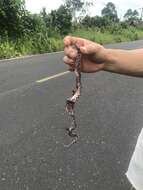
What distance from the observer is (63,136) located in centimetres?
615

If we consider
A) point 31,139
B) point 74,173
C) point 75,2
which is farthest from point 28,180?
point 75,2

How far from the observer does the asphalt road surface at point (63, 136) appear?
4719 millimetres

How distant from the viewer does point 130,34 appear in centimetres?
4659

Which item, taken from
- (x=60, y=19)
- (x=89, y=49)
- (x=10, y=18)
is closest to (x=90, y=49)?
(x=89, y=49)

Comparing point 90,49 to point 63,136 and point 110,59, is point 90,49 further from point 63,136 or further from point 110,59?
point 63,136

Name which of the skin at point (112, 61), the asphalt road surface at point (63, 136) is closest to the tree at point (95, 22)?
the asphalt road surface at point (63, 136)

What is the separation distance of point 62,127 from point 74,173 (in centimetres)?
185

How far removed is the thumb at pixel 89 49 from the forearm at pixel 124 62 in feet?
0.22

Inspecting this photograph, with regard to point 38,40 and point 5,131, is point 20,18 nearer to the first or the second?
point 38,40

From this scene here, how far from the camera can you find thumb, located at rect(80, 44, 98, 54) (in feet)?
5.98

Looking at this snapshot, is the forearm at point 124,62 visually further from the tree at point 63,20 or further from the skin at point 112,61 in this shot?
the tree at point 63,20

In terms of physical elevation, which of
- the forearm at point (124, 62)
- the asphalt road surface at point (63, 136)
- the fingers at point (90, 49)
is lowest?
the asphalt road surface at point (63, 136)

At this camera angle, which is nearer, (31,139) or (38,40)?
(31,139)

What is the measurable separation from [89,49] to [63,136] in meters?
4.35
